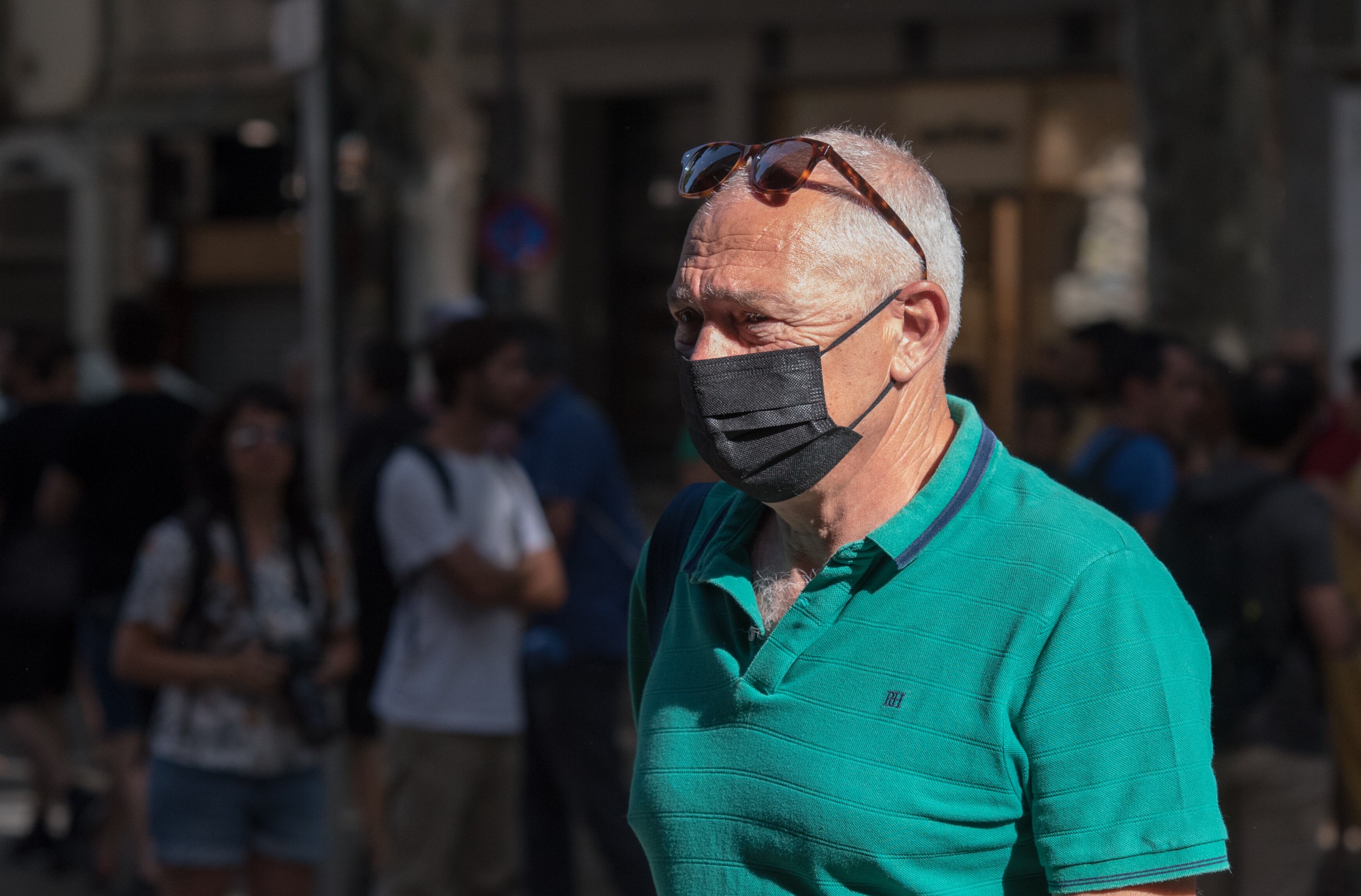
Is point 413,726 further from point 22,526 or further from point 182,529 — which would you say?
point 22,526

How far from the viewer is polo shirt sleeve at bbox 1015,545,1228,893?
4.86 ft

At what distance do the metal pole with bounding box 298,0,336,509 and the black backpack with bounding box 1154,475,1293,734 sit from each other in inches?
111

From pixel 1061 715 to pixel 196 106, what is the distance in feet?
45.3

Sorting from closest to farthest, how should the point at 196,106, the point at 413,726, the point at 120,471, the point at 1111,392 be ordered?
the point at 413,726 < the point at 1111,392 < the point at 120,471 < the point at 196,106

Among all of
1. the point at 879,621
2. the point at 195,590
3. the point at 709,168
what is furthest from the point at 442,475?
the point at 879,621

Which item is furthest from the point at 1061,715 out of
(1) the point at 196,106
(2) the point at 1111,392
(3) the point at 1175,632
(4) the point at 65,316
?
(4) the point at 65,316

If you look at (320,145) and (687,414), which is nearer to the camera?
(687,414)

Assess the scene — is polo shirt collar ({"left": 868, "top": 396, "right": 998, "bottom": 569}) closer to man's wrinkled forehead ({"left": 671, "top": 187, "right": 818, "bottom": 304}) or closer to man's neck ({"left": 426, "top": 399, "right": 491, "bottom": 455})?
man's wrinkled forehead ({"left": 671, "top": 187, "right": 818, "bottom": 304})

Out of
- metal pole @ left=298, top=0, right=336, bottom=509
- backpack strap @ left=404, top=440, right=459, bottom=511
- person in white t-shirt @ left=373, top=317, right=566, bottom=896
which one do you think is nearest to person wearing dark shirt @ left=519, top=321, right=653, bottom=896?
person in white t-shirt @ left=373, top=317, right=566, bottom=896

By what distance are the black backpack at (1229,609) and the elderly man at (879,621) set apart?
2.46 m

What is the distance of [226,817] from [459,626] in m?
0.91

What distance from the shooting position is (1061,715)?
1526mm

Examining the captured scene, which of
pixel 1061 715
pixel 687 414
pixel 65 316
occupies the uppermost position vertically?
pixel 687 414

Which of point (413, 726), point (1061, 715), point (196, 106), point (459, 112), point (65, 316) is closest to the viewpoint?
point (1061, 715)
